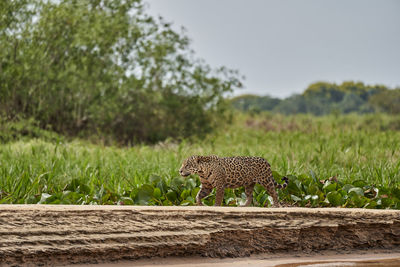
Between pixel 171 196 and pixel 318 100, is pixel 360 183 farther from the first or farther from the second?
pixel 318 100

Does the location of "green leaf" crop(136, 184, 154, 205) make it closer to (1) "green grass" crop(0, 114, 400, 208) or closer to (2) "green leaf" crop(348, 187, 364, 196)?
(1) "green grass" crop(0, 114, 400, 208)

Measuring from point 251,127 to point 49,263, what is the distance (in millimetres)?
13003

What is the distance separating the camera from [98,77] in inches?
464

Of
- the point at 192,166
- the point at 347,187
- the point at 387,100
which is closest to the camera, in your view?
the point at 192,166

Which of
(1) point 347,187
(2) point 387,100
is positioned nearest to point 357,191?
(1) point 347,187

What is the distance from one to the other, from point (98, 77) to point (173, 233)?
954 cm

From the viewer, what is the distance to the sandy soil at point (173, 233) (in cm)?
271

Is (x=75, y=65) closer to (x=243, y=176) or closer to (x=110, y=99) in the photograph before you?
(x=110, y=99)

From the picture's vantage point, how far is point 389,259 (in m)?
3.14

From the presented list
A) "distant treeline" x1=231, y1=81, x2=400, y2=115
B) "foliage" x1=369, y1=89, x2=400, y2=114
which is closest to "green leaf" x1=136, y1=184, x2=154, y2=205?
"foliage" x1=369, y1=89, x2=400, y2=114

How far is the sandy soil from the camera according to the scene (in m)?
2.71

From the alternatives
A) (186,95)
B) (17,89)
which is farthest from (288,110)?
(17,89)

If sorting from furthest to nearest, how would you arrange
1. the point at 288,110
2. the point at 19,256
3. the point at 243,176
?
the point at 288,110 < the point at 243,176 < the point at 19,256

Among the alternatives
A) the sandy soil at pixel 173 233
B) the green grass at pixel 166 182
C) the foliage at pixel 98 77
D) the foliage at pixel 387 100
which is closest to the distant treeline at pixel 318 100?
the foliage at pixel 387 100
